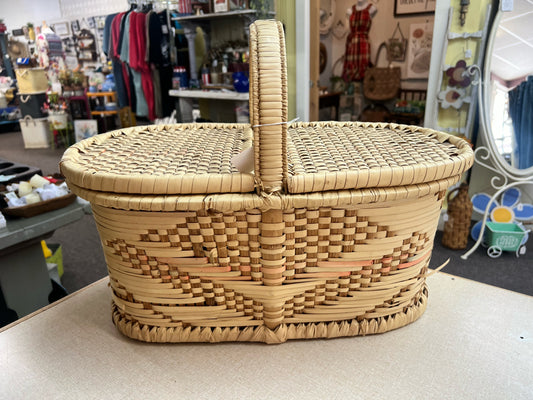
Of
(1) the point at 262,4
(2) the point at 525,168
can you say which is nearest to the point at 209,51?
(1) the point at 262,4

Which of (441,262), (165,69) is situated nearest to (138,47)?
(165,69)

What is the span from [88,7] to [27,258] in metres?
5.32

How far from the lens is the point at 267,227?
23.9 inches

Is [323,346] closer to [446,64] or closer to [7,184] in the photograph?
[7,184]

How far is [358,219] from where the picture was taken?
0.63 metres

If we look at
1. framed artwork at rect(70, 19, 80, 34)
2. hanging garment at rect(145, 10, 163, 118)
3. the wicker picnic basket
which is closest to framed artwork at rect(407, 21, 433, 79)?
hanging garment at rect(145, 10, 163, 118)

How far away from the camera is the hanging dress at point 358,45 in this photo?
4.61 m

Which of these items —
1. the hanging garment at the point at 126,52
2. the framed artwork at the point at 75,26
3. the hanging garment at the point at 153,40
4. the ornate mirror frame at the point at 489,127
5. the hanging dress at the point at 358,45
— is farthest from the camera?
the framed artwork at the point at 75,26

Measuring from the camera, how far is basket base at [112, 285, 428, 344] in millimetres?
696

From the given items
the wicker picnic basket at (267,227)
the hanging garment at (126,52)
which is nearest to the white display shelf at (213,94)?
the hanging garment at (126,52)

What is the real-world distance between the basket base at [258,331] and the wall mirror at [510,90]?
1837 millimetres

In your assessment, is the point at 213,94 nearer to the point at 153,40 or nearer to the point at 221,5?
the point at 221,5

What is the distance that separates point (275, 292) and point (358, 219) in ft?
0.62

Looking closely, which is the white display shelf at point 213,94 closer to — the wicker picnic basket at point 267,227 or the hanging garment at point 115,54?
the hanging garment at point 115,54
